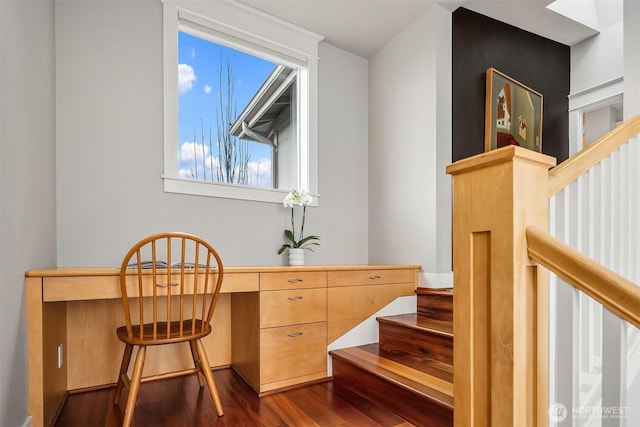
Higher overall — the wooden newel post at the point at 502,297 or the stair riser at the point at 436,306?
the wooden newel post at the point at 502,297

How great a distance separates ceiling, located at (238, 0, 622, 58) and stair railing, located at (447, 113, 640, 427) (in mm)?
2496

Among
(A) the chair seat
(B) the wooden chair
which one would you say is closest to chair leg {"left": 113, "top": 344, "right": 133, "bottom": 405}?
(B) the wooden chair

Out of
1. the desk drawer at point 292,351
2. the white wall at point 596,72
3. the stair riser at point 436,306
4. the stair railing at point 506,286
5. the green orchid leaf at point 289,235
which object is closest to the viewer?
the stair railing at point 506,286

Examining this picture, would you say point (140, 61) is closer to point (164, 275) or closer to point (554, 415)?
point (164, 275)

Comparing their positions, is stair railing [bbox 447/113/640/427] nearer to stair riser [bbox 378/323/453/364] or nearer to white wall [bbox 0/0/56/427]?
stair riser [bbox 378/323/453/364]

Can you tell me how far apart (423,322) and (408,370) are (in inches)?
18.0

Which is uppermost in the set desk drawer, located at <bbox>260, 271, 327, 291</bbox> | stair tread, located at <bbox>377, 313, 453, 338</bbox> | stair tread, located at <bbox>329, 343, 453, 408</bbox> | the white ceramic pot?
the white ceramic pot

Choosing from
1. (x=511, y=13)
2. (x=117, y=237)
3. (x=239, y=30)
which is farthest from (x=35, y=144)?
(x=511, y=13)

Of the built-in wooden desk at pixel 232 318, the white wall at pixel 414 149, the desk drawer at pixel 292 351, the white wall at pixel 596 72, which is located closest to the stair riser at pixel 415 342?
the built-in wooden desk at pixel 232 318

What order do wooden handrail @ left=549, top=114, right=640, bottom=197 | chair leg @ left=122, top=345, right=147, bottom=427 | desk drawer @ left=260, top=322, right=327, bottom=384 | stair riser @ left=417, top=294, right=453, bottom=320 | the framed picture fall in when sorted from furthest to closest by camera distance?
1. the framed picture
2. stair riser @ left=417, top=294, right=453, bottom=320
3. desk drawer @ left=260, top=322, right=327, bottom=384
4. chair leg @ left=122, top=345, right=147, bottom=427
5. wooden handrail @ left=549, top=114, right=640, bottom=197

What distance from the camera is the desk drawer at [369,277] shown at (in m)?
2.56

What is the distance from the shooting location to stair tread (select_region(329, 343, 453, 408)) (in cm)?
181

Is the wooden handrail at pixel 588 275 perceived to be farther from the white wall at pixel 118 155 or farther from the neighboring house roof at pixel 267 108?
the neighboring house roof at pixel 267 108

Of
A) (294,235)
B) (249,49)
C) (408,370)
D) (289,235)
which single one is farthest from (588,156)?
(249,49)
